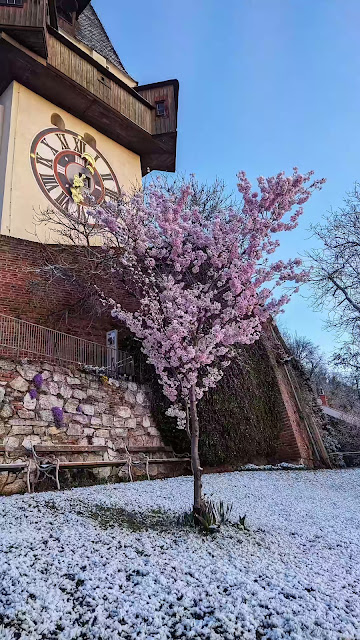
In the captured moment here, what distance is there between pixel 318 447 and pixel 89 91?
36.5ft

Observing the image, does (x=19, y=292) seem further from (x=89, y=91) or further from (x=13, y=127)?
(x=89, y=91)

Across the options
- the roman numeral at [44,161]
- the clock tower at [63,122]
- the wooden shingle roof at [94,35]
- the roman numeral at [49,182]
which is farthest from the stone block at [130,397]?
the wooden shingle roof at [94,35]

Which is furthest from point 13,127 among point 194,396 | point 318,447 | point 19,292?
point 318,447

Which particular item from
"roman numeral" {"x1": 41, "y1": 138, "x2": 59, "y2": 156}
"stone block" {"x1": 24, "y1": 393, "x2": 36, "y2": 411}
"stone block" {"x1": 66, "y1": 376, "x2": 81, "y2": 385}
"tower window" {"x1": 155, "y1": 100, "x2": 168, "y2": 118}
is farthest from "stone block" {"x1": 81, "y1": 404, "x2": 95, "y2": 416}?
"tower window" {"x1": 155, "y1": 100, "x2": 168, "y2": 118}

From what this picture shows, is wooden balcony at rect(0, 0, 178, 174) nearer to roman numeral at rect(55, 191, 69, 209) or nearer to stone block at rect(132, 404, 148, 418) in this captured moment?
roman numeral at rect(55, 191, 69, 209)

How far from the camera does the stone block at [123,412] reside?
7.97 metres

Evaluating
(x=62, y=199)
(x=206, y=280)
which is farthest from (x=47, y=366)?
(x=62, y=199)

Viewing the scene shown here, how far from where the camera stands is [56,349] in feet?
25.0

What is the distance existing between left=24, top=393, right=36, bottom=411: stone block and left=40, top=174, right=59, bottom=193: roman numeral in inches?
244

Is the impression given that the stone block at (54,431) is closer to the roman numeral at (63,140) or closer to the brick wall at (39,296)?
the brick wall at (39,296)

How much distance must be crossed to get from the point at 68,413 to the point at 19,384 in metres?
0.99

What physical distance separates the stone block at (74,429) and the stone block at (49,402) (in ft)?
1.22

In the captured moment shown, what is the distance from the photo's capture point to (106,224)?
6422 millimetres

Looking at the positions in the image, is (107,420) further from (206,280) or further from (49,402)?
(206,280)
